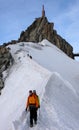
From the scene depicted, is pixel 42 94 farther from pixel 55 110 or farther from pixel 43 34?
pixel 43 34

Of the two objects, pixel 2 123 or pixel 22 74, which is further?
pixel 22 74

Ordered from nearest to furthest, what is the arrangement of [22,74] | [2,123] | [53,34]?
1. [2,123]
2. [22,74]
3. [53,34]

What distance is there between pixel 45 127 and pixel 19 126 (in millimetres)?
1329

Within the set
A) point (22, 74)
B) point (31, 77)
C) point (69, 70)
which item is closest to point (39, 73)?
point (31, 77)

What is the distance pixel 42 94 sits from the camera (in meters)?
21.6

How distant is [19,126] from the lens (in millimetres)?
17016

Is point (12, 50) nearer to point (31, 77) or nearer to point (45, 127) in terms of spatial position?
point (31, 77)

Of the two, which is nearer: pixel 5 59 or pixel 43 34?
pixel 5 59

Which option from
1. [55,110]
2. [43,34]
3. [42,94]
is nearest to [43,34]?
[43,34]

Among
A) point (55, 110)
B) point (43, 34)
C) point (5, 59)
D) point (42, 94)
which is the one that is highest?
point (43, 34)

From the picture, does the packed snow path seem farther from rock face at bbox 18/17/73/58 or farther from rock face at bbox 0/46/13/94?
rock face at bbox 18/17/73/58

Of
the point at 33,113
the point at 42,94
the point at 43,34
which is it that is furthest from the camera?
the point at 43,34

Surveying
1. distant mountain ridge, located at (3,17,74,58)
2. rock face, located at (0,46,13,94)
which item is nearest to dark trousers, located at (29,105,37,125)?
rock face, located at (0,46,13,94)

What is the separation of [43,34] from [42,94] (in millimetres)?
40990
